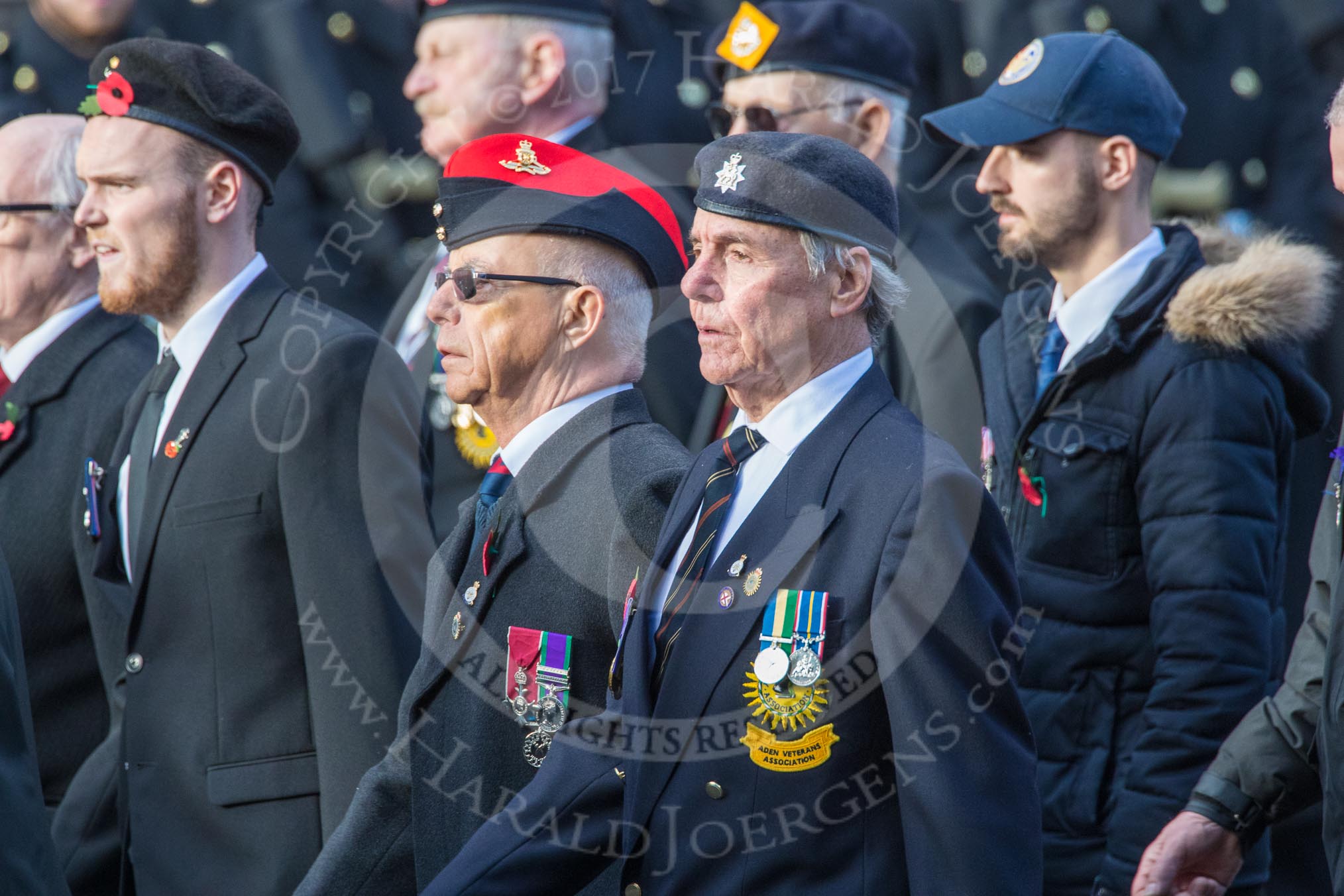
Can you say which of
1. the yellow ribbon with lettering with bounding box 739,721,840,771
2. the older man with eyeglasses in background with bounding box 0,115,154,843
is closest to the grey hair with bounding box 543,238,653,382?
the yellow ribbon with lettering with bounding box 739,721,840,771

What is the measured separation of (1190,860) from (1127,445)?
94cm

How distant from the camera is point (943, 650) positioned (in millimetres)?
2494

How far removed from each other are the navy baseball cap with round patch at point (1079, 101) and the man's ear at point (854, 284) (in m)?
1.36

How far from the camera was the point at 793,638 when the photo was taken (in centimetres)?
258

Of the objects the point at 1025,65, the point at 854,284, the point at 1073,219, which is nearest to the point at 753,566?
the point at 854,284

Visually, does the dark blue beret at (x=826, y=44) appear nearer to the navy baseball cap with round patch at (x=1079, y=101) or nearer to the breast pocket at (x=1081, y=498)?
the navy baseball cap with round patch at (x=1079, y=101)

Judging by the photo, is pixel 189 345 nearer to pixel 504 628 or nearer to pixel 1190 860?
pixel 504 628

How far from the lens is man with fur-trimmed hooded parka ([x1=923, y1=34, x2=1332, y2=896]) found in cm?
365

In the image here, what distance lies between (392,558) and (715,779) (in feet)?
4.21

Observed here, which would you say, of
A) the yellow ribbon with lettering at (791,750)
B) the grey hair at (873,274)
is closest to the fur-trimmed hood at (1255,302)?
the grey hair at (873,274)

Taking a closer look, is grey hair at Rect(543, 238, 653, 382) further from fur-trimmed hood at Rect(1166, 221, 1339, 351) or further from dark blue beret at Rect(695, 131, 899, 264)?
fur-trimmed hood at Rect(1166, 221, 1339, 351)

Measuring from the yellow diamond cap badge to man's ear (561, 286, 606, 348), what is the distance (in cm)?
183

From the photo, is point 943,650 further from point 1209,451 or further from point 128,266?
point 128,266

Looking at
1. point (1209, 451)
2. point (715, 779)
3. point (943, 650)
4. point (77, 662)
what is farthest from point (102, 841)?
point (1209, 451)
